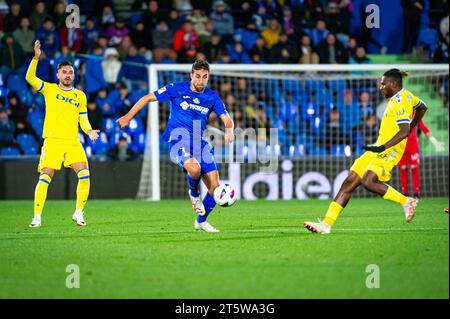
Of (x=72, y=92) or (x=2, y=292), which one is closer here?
(x=2, y=292)

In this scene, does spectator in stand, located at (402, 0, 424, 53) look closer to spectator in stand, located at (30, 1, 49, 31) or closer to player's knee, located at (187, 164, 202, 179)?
spectator in stand, located at (30, 1, 49, 31)

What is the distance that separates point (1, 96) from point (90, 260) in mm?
12121

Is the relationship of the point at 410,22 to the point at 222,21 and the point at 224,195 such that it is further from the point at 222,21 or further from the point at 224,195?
the point at 224,195

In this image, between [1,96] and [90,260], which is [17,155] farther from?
[90,260]

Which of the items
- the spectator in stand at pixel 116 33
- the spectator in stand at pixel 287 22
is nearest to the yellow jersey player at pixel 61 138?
the spectator in stand at pixel 116 33

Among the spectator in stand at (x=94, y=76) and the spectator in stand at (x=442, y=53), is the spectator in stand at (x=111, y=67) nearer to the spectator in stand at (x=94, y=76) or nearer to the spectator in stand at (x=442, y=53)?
the spectator in stand at (x=94, y=76)

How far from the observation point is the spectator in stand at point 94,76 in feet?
63.1

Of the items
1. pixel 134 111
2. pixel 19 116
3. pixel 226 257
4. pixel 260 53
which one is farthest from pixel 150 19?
pixel 226 257

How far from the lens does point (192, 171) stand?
1005 cm

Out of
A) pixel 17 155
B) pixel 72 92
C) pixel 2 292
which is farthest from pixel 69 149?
pixel 17 155

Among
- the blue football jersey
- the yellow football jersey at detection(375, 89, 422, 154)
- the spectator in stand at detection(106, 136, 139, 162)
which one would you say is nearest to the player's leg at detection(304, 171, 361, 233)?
the yellow football jersey at detection(375, 89, 422, 154)

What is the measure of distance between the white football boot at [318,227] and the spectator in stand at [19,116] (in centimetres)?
1040

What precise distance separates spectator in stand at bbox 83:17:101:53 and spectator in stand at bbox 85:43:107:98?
3.48 ft
